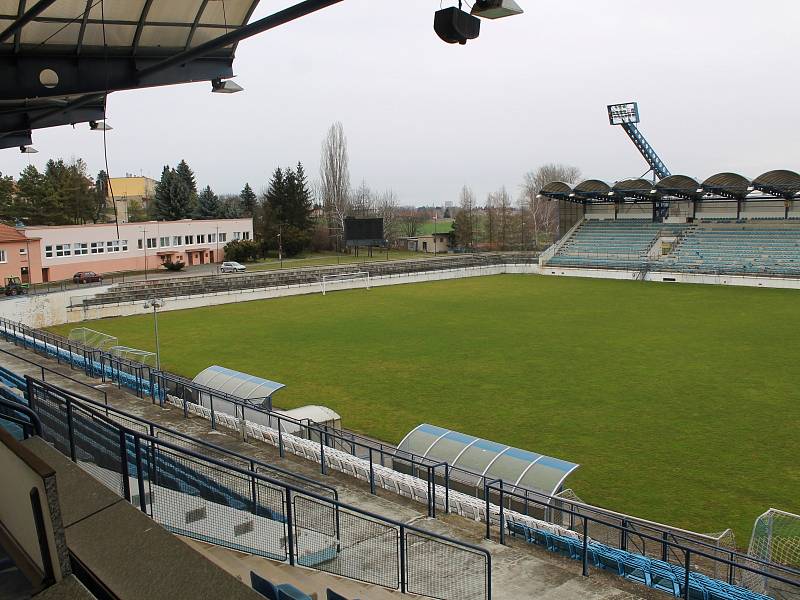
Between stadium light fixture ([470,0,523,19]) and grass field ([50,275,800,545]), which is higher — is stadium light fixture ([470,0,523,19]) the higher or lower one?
the higher one

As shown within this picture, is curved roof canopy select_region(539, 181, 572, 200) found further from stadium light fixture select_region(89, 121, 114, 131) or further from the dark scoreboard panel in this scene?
stadium light fixture select_region(89, 121, 114, 131)

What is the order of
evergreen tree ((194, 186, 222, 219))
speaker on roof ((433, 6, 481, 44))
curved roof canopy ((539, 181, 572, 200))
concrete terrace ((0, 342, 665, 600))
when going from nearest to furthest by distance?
speaker on roof ((433, 6, 481, 44)), concrete terrace ((0, 342, 665, 600)), curved roof canopy ((539, 181, 572, 200)), evergreen tree ((194, 186, 222, 219))

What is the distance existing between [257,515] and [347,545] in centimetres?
113

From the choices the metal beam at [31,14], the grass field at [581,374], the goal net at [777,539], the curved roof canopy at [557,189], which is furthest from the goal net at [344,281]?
the metal beam at [31,14]

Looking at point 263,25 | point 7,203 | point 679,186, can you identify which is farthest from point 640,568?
point 7,203

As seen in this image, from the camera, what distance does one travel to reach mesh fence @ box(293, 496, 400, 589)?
7.12 metres

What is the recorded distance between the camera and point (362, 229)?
59.8 metres

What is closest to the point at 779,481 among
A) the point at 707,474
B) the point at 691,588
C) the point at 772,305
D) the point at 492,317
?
the point at 707,474

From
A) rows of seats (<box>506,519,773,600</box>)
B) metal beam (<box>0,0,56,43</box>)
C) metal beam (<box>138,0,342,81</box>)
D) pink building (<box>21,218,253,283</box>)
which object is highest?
metal beam (<box>0,0,56,43</box>)

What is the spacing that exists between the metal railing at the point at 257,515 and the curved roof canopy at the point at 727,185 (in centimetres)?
4745

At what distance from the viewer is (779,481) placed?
1314 cm

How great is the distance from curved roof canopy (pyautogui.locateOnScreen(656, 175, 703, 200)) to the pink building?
38078 mm

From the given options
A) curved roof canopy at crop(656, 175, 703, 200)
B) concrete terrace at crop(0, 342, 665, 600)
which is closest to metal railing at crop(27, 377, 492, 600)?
concrete terrace at crop(0, 342, 665, 600)

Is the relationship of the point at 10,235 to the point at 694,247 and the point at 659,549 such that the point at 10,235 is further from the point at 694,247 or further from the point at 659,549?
the point at 694,247
